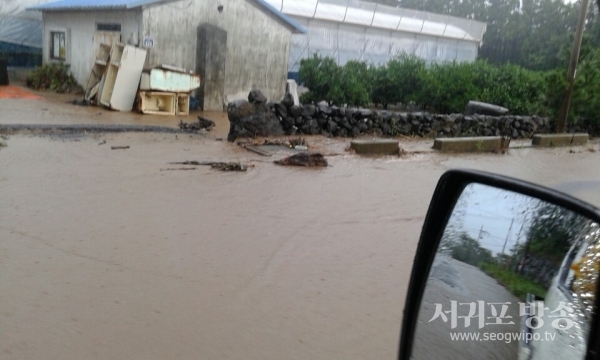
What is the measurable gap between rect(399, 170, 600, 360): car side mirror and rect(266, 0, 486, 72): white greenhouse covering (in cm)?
2249

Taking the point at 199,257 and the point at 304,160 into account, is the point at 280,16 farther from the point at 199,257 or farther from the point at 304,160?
the point at 199,257

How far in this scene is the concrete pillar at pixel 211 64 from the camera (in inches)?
706

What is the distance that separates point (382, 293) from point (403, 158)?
6756 mm

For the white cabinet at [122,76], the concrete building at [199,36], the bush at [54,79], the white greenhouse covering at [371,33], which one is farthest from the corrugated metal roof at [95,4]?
the white greenhouse covering at [371,33]

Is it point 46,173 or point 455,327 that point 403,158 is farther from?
point 455,327

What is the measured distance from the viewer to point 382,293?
4.69 meters

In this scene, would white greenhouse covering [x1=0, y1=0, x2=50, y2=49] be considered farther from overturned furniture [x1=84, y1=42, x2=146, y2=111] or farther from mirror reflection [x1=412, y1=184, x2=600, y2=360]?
mirror reflection [x1=412, y1=184, x2=600, y2=360]

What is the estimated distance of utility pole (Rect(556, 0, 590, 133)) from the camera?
13865 millimetres

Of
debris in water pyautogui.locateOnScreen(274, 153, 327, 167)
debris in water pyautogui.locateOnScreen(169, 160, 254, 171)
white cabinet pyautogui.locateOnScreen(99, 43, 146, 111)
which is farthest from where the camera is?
white cabinet pyautogui.locateOnScreen(99, 43, 146, 111)

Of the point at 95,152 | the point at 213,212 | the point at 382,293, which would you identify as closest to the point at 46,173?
the point at 95,152

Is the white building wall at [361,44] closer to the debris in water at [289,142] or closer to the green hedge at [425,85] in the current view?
the green hedge at [425,85]

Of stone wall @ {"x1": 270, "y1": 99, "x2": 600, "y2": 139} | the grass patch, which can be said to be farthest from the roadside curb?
the grass patch

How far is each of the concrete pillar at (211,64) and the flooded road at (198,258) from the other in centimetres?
892

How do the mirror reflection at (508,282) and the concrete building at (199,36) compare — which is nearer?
the mirror reflection at (508,282)
